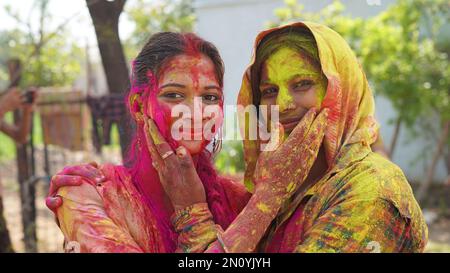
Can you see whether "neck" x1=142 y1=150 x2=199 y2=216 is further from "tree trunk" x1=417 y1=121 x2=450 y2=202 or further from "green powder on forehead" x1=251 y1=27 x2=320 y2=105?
"tree trunk" x1=417 y1=121 x2=450 y2=202

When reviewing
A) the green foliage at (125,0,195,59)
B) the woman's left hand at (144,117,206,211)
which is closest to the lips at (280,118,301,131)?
the woman's left hand at (144,117,206,211)

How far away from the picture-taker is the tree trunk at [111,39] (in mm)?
3080

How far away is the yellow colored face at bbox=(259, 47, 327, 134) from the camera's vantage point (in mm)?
1969

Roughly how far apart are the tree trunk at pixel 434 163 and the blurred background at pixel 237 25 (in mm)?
16

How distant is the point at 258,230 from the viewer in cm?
181

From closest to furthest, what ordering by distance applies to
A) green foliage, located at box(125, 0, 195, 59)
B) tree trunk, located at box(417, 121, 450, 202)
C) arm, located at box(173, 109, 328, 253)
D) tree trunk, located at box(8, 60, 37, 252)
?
arm, located at box(173, 109, 328, 253) < green foliage, located at box(125, 0, 195, 59) < tree trunk, located at box(8, 60, 37, 252) < tree trunk, located at box(417, 121, 450, 202)

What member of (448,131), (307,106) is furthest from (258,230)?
(448,131)

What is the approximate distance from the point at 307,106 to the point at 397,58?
582 cm

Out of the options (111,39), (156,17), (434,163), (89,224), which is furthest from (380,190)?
(434,163)

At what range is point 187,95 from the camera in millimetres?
1936

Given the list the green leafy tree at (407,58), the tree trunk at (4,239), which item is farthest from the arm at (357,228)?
the green leafy tree at (407,58)

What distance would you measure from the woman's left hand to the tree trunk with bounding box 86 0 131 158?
983 mm

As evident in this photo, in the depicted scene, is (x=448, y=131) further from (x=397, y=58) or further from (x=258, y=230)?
(x=258, y=230)
